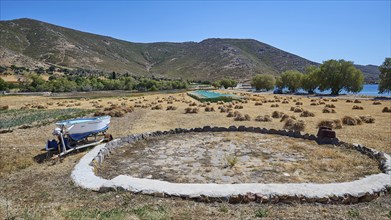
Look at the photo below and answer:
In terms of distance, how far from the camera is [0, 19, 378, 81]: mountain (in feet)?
410

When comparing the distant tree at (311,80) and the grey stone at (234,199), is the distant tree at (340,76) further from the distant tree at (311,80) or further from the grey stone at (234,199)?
the grey stone at (234,199)

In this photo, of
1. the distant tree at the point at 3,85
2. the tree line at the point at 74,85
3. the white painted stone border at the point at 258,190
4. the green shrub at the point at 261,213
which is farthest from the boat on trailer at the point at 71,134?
the distant tree at the point at 3,85

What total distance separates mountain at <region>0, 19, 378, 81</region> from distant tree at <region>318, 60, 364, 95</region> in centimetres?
7332

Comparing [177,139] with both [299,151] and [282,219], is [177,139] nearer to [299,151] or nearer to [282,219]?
[299,151]

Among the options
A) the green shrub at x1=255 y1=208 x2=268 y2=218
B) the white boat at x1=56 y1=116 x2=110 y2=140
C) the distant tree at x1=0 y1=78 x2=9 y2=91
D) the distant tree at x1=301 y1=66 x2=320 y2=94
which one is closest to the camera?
the green shrub at x1=255 y1=208 x2=268 y2=218

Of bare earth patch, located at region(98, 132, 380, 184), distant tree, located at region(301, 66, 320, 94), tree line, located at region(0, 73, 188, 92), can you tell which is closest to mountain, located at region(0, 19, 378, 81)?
tree line, located at region(0, 73, 188, 92)

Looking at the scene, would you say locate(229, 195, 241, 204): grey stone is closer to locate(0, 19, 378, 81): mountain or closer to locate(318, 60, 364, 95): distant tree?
locate(318, 60, 364, 95): distant tree

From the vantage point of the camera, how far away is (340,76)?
65.2 meters

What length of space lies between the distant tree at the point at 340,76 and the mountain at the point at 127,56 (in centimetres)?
7332

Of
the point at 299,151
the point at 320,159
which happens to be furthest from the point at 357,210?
the point at 299,151

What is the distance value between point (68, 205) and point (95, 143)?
6012 mm

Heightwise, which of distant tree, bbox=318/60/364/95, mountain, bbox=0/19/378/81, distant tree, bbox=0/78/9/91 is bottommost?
distant tree, bbox=0/78/9/91

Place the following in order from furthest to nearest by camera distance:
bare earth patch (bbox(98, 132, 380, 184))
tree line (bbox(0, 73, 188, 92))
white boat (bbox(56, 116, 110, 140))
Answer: tree line (bbox(0, 73, 188, 92)) < white boat (bbox(56, 116, 110, 140)) < bare earth patch (bbox(98, 132, 380, 184))

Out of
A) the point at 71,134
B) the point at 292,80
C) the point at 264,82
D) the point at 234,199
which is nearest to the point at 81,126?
the point at 71,134
